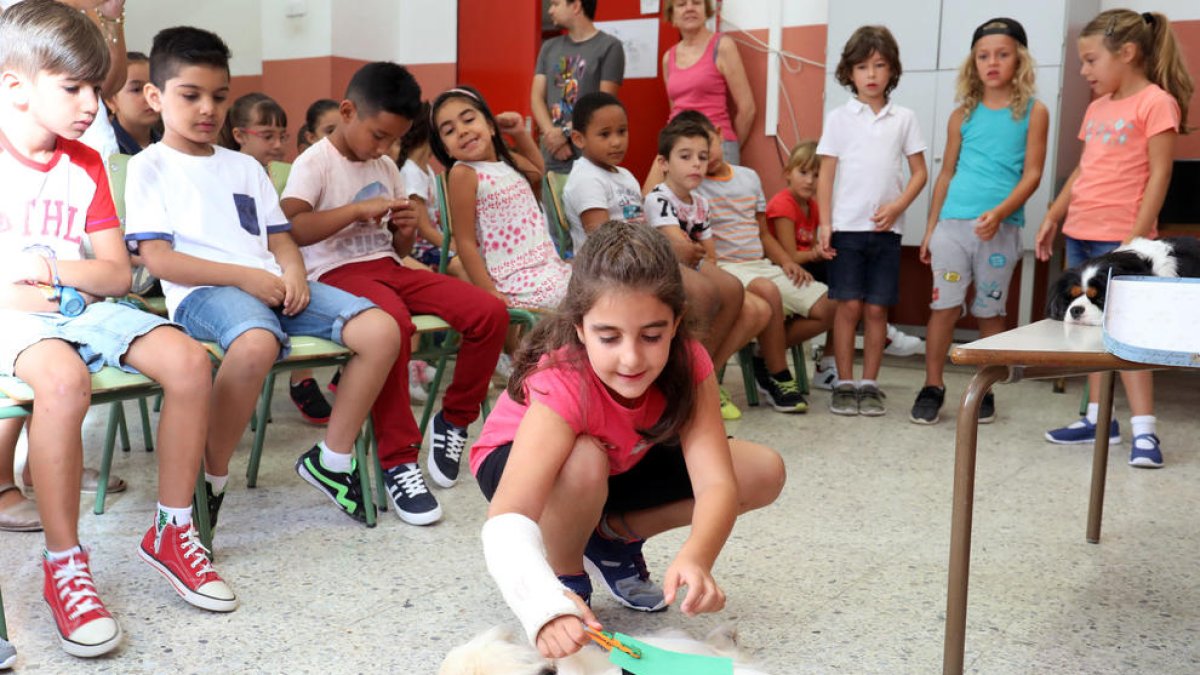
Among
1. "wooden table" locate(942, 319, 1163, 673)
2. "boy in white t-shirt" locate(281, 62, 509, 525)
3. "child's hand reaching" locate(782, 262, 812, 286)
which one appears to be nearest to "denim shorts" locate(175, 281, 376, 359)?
"boy in white t-shirt" locate(281, 62, 509, 525)

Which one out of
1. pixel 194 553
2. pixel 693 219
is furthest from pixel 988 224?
pixel 194 553

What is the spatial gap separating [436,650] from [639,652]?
0.54 m

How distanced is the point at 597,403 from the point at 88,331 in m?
0.90

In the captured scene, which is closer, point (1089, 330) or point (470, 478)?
point (1089, 330)

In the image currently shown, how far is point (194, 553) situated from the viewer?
5.74 ft

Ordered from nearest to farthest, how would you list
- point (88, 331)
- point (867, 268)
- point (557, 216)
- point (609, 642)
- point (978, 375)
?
point (609, 642) → point (978, 375) → point (88, 331) → point (557, 216) → point (867, 268)

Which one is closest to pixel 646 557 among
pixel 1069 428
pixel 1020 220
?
pixel 1069 428

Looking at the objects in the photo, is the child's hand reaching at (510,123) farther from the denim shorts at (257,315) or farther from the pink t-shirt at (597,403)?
the pink t-shirt at (597,403)

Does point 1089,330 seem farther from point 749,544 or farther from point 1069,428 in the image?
point 1069,428

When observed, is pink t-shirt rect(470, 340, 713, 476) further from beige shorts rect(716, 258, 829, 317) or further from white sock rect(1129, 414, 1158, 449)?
beige shorts rect(716, 258, 829, 317)

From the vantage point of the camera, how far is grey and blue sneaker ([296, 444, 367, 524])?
2.19 metres

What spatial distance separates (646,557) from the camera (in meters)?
2.00

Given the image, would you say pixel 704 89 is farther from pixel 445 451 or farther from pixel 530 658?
pixel 530 658

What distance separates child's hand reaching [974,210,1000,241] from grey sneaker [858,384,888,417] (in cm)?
60
